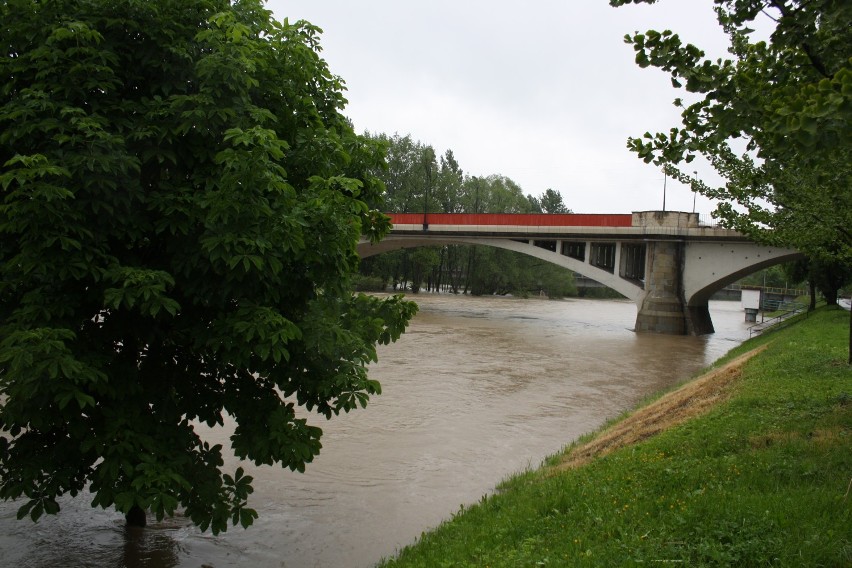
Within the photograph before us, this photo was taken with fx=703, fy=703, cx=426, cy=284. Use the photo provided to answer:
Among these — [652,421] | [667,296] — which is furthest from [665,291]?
[652,421]

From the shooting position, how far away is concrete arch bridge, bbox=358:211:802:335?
36281 mm

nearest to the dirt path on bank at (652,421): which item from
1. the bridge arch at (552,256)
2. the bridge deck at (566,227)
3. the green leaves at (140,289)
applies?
the green leaves at (140,289)

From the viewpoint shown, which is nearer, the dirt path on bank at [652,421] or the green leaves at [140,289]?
the green leaves at [140,289]

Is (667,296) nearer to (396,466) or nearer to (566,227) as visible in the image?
(566,227)

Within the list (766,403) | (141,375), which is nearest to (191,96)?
(141,375)

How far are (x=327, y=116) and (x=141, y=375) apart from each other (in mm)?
3129

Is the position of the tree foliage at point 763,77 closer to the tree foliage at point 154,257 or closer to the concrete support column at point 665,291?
the tree foliage at point 154,257

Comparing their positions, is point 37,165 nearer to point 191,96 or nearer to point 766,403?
point 191,96

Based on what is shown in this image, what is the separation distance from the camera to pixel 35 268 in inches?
200

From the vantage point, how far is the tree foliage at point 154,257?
505 cm

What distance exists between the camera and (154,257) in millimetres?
5973

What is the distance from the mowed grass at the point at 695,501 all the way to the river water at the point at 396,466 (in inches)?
54.1

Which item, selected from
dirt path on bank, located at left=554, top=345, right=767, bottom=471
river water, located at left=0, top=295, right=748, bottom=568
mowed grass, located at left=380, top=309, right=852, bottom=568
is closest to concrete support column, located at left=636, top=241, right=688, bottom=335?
river water, located at left=0, top=295, right=748, bottom=568

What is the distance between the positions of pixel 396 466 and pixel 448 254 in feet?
222
